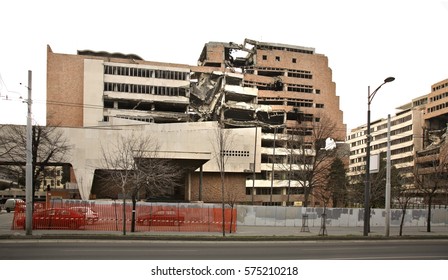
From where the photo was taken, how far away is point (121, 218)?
2422 cm

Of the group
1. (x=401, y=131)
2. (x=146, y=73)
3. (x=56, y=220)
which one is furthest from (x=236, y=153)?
(x=401, y=131)

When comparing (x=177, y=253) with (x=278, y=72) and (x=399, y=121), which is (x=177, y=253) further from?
(x=399, y=121)

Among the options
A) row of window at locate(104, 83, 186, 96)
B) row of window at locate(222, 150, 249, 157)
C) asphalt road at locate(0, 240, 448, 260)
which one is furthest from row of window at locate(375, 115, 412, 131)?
asphalt road at locate(0, 240, 448, 260)

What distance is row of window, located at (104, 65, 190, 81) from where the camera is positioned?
62.7 metres

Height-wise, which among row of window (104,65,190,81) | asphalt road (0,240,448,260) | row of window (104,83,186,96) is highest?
row of window (104,65,190,81)

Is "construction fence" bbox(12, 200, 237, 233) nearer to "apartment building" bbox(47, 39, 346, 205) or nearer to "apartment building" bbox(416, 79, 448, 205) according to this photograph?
"apartment building" bbox(416, 79, 448, 205)

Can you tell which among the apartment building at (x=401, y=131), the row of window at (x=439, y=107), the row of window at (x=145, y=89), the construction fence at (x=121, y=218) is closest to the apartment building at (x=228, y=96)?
the row of window at (x=145, y=89)

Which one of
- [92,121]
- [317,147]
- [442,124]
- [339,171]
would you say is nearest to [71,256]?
[317,147]

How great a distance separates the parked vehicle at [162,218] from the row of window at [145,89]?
42045 millimetres

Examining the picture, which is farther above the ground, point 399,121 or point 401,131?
point 399,121

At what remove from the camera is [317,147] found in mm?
37938

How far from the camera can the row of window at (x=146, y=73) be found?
206 ft

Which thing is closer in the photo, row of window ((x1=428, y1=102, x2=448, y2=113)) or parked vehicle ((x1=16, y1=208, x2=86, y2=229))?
parked vehicle ((x1=16, y1=208, x2=86, y2=229))

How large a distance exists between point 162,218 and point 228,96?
160 feet
